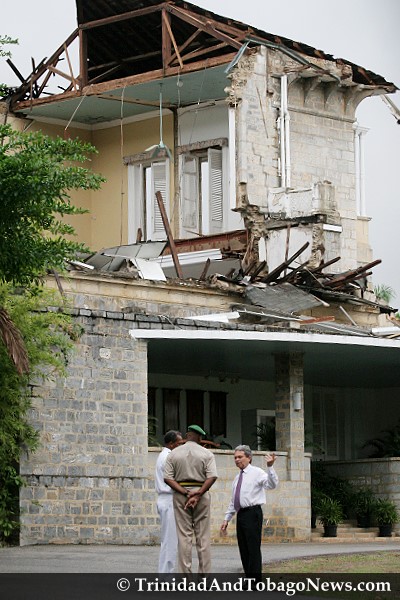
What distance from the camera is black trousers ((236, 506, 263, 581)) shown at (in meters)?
16.6

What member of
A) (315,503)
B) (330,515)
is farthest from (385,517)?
(315,503)

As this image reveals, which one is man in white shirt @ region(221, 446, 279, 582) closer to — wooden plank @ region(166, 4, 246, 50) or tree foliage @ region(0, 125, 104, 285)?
tree foliage @ region(0, 125, 104, 285)

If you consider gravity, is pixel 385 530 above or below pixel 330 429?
below

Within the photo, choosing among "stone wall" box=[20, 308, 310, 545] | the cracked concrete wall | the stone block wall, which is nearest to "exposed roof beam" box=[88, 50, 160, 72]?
the cracked concrete wall

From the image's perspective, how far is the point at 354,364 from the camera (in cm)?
2992

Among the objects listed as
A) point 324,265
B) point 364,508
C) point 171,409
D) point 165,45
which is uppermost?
point 165,45

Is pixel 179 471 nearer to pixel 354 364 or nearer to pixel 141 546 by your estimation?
pixel 141 546

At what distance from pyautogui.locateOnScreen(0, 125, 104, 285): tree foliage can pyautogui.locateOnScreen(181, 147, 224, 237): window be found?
14500mm

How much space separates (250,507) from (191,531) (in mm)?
727

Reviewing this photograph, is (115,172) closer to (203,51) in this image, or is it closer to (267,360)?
(203,51)

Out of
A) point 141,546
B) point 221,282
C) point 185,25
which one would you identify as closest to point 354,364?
point 221,282

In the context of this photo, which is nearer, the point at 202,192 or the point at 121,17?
the point at 121,17

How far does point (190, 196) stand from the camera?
36.3 m

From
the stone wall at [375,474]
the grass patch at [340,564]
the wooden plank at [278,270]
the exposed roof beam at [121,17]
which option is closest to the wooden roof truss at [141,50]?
the exposed roof beam at [121,17]
